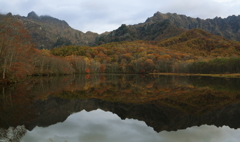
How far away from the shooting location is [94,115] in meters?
11.6

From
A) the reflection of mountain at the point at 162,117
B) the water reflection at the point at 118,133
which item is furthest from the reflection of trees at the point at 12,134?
the reflection of mountain at the point at 162,117

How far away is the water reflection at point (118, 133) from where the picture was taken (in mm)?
7292

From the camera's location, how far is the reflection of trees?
6830mm

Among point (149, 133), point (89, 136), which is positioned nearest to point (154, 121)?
point (149, 133)

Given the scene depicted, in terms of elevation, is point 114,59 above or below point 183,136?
above

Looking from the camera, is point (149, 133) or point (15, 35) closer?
point (149, 133)

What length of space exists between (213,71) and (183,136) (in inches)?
3868

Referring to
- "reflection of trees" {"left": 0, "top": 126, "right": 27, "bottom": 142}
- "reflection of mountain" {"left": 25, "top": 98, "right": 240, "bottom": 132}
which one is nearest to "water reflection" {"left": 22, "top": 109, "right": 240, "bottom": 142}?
"reflection of trees" {"left": 0, "top": 126, "right": 27, "bottom": 142}

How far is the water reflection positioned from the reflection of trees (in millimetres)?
284

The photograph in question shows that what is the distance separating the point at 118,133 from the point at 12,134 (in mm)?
4744

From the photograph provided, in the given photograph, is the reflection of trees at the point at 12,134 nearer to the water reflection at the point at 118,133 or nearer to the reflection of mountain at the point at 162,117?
the water reflection at the point at 118,133

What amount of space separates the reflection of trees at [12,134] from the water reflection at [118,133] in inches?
11.2

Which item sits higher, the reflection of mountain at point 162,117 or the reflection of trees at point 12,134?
the reflection of trees at point 12,134

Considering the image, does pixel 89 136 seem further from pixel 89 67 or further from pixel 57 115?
pixel 89 67
